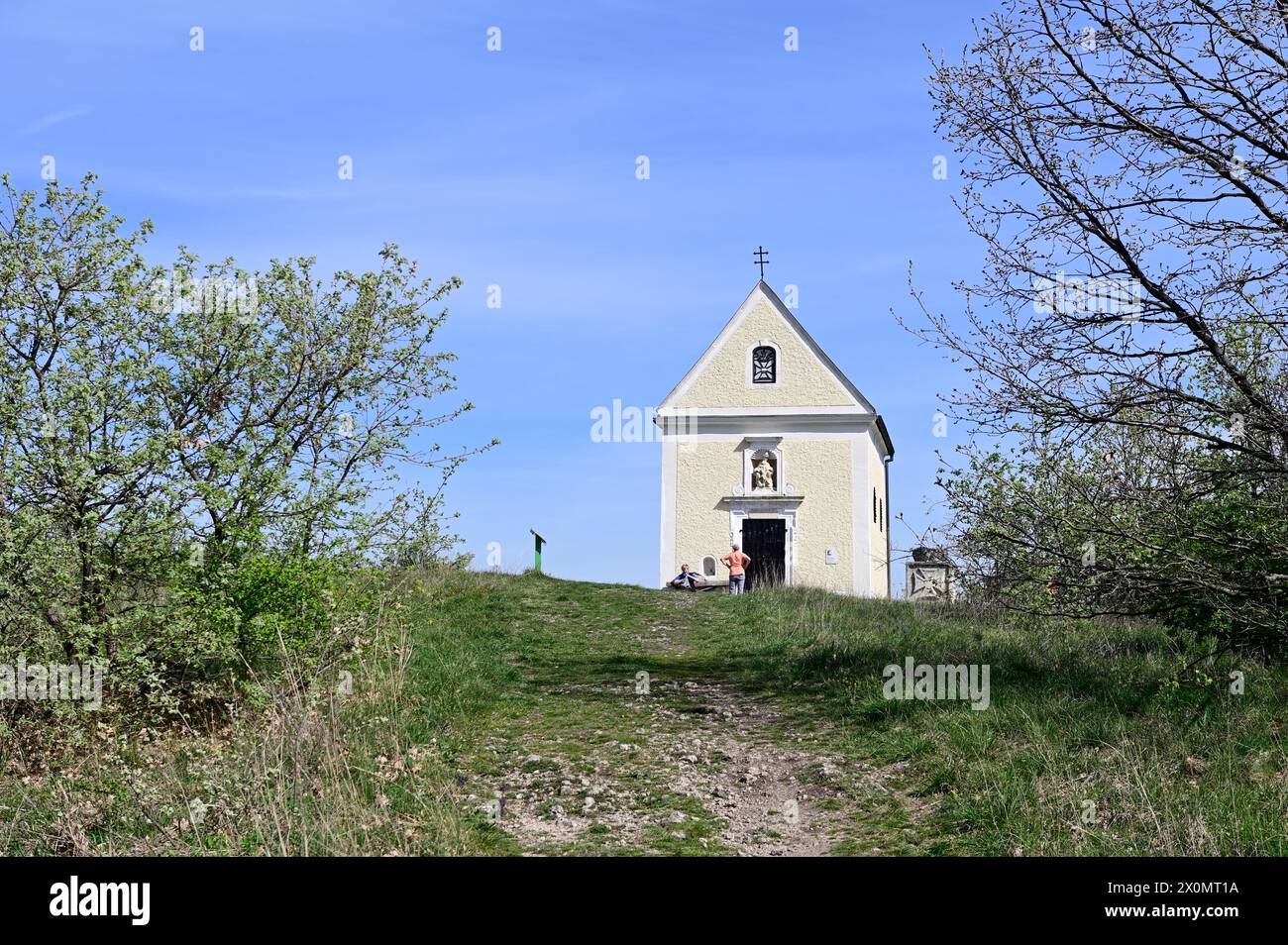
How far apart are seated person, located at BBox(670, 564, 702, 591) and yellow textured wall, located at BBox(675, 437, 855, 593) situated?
1.16ft

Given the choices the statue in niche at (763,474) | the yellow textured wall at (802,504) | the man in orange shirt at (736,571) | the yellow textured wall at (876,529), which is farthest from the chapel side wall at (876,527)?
the man in orange shirt at (736,571)

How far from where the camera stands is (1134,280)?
8.27 metres

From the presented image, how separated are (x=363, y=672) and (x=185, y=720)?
73.8 inches

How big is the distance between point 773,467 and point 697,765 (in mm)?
19986

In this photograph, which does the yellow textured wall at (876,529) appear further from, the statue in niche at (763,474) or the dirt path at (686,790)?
the dirt path at (686,790)

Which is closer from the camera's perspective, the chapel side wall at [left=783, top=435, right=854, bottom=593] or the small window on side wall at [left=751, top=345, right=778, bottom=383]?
the chapel side wall at [left=783, top=435, right=854, bottom=593]

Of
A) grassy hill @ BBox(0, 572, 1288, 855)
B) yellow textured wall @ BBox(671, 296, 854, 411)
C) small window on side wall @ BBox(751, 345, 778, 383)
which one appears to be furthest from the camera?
small window on side wall @ BBox(751, 345, 778, 383)

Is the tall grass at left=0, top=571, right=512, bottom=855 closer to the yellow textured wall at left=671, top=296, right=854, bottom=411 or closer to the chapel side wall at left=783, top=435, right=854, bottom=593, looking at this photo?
the chapel side wall at left=783, top=435, right=854, bottom=593

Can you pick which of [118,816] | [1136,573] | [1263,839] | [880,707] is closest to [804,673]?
[880,707]

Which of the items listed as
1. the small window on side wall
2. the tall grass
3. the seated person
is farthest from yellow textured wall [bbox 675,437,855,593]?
the tall grass

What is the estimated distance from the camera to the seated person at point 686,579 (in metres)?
26.1

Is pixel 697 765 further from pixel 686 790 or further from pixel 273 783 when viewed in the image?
pixel 273 783

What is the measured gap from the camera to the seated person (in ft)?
85.6
